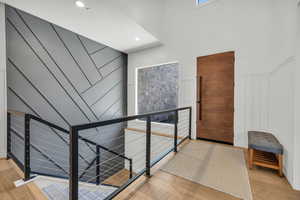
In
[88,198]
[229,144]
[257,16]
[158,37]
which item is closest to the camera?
[88,198]

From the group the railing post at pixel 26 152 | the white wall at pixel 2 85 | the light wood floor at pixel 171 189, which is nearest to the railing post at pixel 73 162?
the light wood floor at pixel 171 189

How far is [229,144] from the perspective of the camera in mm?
3033

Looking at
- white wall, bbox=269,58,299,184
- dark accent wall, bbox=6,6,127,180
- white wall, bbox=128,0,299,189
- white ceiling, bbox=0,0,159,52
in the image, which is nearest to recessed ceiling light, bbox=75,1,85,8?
white ceiling, bbox=0,0,159,52

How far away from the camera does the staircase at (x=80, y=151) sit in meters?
1.38

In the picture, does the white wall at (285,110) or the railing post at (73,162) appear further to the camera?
the white wall at (285,110)

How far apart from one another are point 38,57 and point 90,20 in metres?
1.30

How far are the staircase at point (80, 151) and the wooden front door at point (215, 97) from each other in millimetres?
436

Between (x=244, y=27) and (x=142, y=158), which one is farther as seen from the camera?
(x=142, y=158)

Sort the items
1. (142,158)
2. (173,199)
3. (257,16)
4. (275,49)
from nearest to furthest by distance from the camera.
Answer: (173,199), (275,49), (257,16), (142,158)

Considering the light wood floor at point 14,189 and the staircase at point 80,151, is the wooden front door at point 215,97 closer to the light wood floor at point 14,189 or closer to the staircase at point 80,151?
the staircase at point 80,151

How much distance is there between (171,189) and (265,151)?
1.60m

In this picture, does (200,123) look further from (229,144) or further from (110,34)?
(110,34)

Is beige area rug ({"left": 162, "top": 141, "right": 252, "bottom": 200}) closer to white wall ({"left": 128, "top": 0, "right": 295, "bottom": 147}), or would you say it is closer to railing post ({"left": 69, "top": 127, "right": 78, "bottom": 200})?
white wall ({"left": 128, "top": 0, "right": 295, "bottom": 147})

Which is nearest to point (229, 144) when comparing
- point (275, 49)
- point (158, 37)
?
point (275, 49)
